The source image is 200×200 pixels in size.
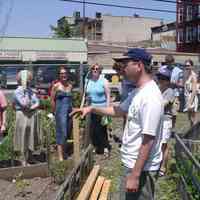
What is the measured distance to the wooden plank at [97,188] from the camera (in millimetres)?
6059

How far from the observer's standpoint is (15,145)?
8.26m

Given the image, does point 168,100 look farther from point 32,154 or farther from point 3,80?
point 3,80

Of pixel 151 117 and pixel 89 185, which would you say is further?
pixel 89 185

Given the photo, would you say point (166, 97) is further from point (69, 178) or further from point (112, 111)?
point (112, 111)

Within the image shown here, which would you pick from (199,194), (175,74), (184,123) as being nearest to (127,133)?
(199,194)

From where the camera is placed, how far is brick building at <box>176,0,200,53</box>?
69000 millimetres

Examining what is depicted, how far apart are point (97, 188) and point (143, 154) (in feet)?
9.12

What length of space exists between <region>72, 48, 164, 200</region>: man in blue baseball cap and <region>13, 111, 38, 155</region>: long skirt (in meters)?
4.35

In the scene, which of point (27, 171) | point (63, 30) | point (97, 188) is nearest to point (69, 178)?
point (97, 188)

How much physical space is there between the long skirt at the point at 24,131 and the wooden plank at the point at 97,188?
1672 millimetres

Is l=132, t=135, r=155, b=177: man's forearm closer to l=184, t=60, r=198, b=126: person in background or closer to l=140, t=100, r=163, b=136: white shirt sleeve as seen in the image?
l=140, t=100, r=163, b=136: white shirt sleeve

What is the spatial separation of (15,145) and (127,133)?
4571mm

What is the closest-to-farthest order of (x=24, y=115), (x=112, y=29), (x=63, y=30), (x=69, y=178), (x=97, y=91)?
(x=69, y=178) → (x=24, y=115) → (x=97, y=91) → (x=63, y=30) → (x=112, y=29)

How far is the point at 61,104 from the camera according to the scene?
28.4 ft
